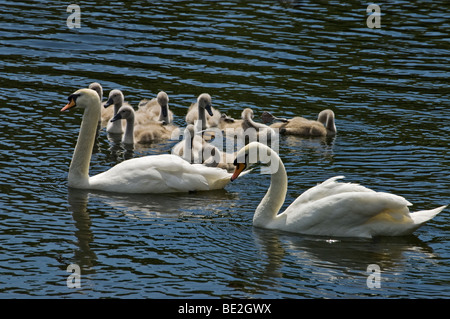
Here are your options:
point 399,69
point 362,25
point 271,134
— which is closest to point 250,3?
point 362,25

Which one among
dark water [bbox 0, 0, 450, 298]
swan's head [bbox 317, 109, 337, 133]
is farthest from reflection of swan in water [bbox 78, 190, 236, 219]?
swan's head [bbox 317, 109, 337, 133]

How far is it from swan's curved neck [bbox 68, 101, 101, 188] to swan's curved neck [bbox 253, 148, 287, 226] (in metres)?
2.97

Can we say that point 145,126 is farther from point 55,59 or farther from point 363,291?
point 363,291

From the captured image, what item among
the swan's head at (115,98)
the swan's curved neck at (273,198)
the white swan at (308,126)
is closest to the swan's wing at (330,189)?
the swan's curved neck at (273,198)

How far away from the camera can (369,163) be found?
49.7 ft

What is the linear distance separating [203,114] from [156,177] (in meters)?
4.33

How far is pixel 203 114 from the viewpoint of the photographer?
697 inches

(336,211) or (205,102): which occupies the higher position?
(205,102)

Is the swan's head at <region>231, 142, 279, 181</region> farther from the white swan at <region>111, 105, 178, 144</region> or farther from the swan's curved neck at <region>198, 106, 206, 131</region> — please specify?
the swan's curved neck at <region>198, 106, 206, 131</region>

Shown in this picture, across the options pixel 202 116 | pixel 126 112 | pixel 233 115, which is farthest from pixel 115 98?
pixel 233 115

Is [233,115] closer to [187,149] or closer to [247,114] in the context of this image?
[247,114]

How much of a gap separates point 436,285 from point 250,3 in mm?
18409

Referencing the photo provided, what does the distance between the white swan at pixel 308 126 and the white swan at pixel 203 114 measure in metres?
1.08

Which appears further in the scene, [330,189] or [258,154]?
[258,154]
